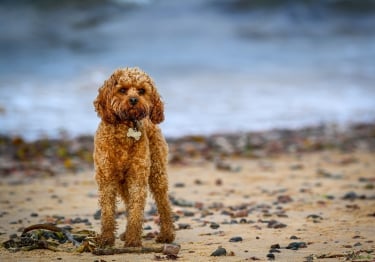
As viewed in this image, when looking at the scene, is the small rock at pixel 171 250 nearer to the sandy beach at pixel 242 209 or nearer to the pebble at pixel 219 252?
the sandy beach at pixel 242 209

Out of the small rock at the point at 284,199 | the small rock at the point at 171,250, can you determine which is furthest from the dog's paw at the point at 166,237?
the small rock at the point at 284,199

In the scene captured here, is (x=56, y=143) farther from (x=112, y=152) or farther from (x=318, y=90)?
(x=318, y=90)

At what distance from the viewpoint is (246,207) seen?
32.9 ft

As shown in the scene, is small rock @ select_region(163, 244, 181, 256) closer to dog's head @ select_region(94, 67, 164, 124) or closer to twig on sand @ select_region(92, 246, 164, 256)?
twig on sand @ select_region(92, 246, 164, 256)

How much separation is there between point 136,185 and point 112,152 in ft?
1.30

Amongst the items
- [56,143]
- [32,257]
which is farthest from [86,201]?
[56,143]

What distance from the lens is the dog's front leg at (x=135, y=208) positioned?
718 cm

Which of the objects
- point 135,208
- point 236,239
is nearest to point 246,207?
point 236,239

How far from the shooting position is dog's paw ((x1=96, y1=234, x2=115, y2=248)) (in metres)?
7.22

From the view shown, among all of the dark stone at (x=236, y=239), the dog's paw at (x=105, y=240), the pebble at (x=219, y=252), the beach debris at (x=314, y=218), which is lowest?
the pebble at (x=219, y=252)

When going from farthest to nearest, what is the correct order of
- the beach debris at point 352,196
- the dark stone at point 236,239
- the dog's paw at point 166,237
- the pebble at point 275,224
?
the beach debris at point 352,196 → the pebble at point 275,224 → the dog's paw at point 166,237 → the dark stone at point 236,239

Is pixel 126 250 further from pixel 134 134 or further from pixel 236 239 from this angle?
pixel 236 239

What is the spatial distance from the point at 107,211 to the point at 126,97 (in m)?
1.17

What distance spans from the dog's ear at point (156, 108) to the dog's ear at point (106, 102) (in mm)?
398
